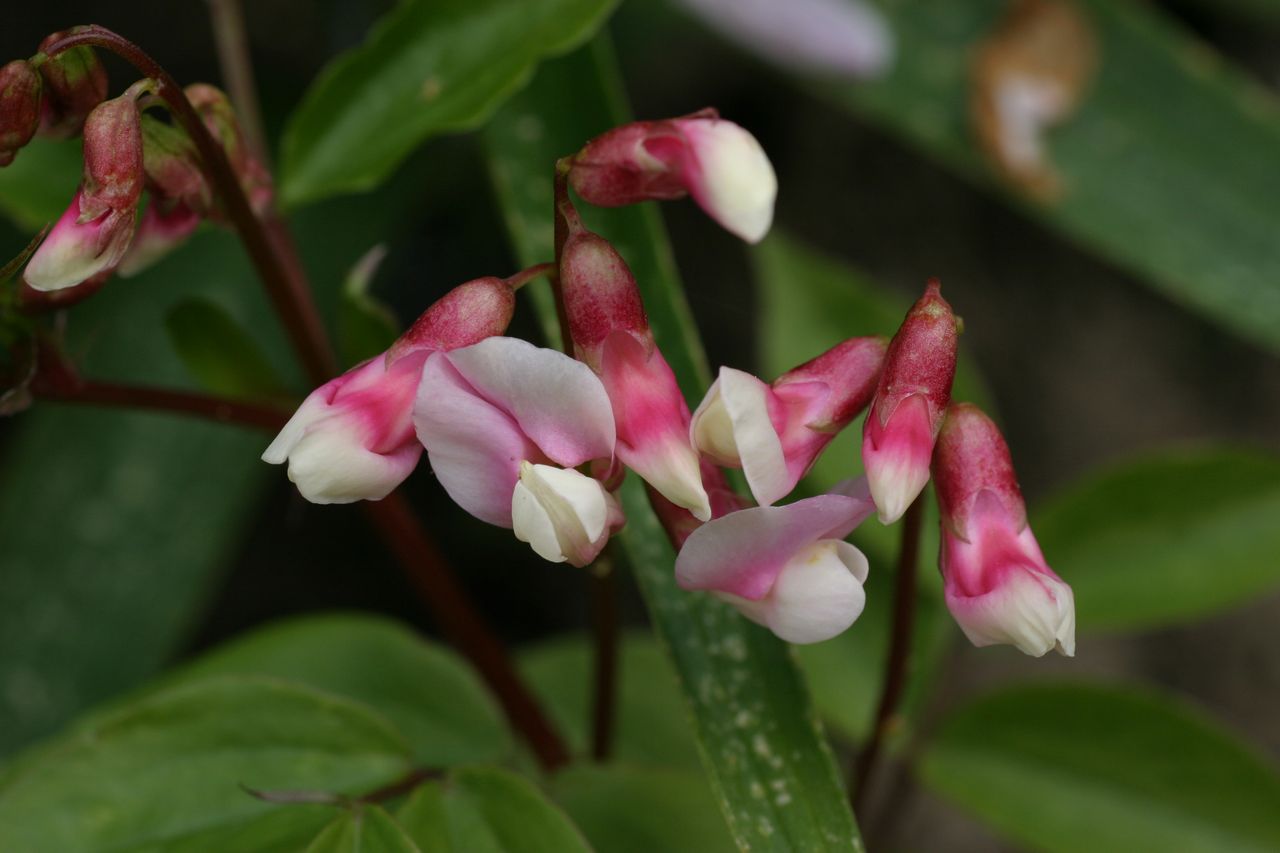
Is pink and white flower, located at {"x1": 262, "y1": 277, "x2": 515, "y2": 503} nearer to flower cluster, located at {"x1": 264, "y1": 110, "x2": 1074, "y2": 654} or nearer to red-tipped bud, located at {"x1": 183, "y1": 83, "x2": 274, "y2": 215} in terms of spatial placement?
flower cluster, located at {"x1": 264, "y1": 110, "x2": 1074, "y2": 654}

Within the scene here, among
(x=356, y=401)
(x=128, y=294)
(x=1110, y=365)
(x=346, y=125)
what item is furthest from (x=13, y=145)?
(x=1110, y=365)

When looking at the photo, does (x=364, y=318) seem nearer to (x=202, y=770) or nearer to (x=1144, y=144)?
(x=202, y=770)

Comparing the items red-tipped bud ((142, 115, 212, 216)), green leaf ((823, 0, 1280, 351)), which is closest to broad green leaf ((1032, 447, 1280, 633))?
green leaf ((823, 0, 1280, 351))

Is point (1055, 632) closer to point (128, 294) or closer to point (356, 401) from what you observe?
point (356, 401)

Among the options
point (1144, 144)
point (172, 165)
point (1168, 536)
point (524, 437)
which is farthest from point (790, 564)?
point (1144, 144)

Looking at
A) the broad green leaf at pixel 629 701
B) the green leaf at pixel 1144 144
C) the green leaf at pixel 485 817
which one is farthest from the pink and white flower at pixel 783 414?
the green leaf at pixel 1144 144

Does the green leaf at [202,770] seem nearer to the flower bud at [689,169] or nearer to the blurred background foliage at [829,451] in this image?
the blurred background foliage at [829,451]
